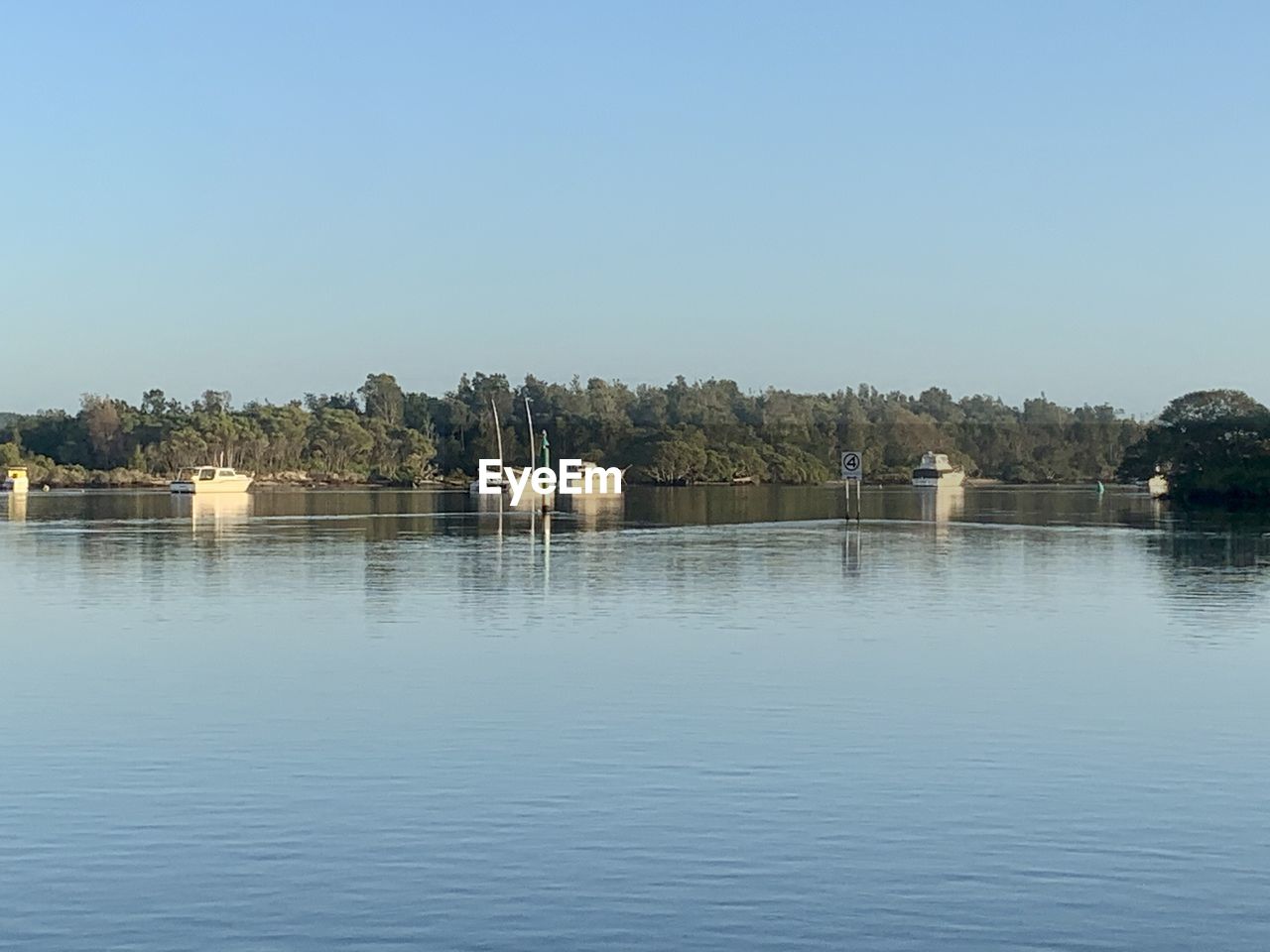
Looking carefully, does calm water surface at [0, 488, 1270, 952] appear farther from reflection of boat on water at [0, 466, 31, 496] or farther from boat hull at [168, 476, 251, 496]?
reflection of boat on water at [0, 466, 31, 496]

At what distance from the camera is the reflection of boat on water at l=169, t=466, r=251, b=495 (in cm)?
14445

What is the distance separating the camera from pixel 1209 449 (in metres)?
120

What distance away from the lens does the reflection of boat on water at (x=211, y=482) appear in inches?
5687

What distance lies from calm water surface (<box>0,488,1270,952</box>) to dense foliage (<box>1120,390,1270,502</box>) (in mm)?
75410

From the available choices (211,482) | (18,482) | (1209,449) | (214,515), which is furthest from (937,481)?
(214,515)

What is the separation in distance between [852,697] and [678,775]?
18.7 ft

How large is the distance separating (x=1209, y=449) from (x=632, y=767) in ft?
363

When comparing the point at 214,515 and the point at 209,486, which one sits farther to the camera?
the point at 209,486

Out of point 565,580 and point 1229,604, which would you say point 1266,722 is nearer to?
point 1229,604

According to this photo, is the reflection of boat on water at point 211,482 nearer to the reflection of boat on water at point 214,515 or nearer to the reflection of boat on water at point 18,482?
the reflection of boat on water at point 18,482

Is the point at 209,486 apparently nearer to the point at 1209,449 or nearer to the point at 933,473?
the point at 933,473

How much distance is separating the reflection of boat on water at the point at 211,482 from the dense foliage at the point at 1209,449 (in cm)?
7638

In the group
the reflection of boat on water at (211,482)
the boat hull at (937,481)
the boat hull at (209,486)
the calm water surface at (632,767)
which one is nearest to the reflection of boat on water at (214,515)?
the boat hull at (209,486)

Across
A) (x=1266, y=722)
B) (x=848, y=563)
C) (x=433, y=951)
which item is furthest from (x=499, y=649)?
(x=848, y=563)
